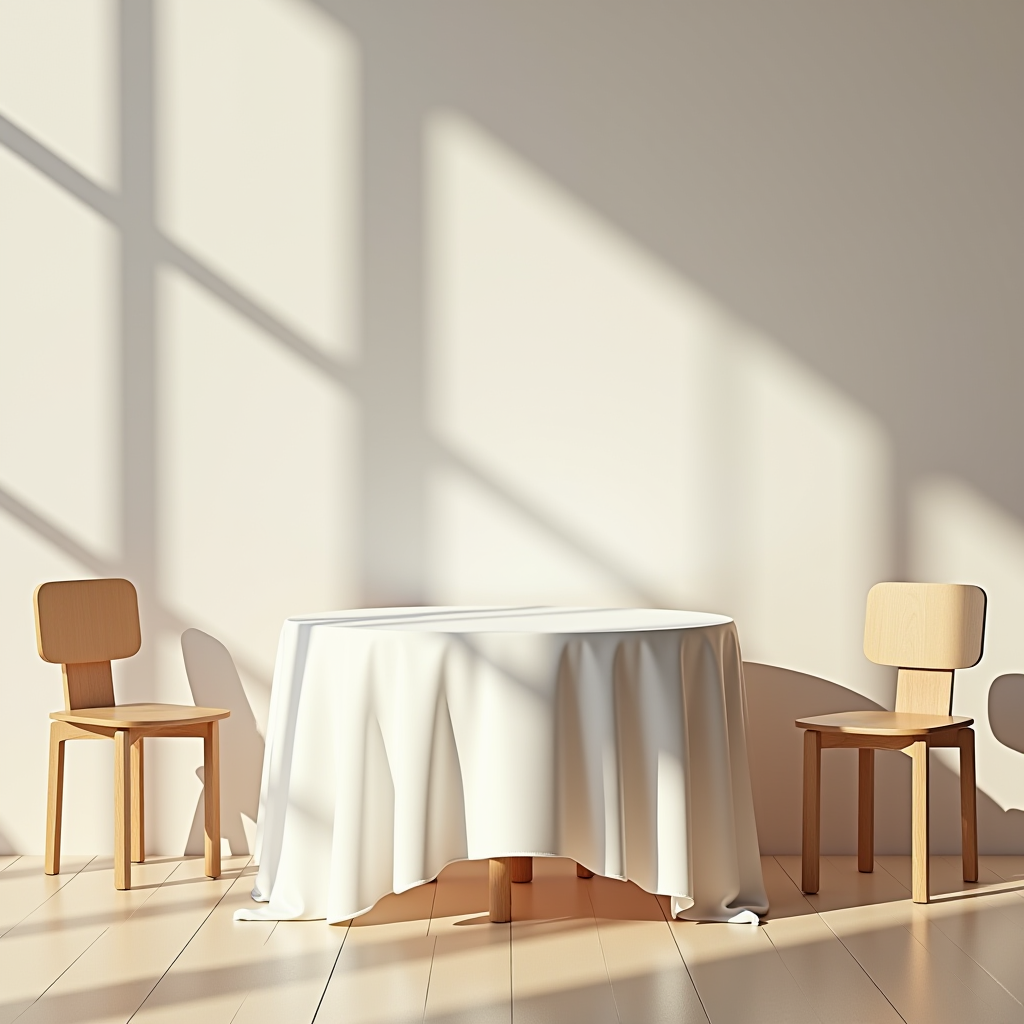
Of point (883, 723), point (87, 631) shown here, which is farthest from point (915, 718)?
point (87, 631)

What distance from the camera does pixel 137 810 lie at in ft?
12.6

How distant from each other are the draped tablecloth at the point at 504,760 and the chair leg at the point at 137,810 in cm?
78

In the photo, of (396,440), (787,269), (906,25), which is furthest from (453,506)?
(906,25)

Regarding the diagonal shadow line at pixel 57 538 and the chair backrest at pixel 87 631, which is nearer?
the chair backrest at pixel 87 631

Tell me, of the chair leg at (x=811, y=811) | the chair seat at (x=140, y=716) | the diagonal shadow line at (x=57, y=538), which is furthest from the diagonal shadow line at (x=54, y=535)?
the chair leg at (x=811, y=811)

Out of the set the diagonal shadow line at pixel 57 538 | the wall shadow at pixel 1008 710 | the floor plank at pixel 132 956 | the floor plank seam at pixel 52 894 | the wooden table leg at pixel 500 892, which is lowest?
the floor plank seam at pixel 52 894

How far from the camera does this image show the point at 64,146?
13.1 ft

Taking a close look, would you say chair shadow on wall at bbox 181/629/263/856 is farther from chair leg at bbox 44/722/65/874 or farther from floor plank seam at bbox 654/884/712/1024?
floor plank seam at bbox 654/884/712/1024

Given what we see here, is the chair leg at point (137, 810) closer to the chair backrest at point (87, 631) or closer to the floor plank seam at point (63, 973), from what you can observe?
the chair backrest at point (87, 631)

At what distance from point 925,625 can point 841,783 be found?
0.59m

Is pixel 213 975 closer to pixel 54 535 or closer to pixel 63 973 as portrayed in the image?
pixel 63 973

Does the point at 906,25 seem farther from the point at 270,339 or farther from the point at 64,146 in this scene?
the point at 64,146

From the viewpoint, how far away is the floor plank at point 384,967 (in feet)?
8.39

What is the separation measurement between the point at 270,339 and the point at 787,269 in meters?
1.58
